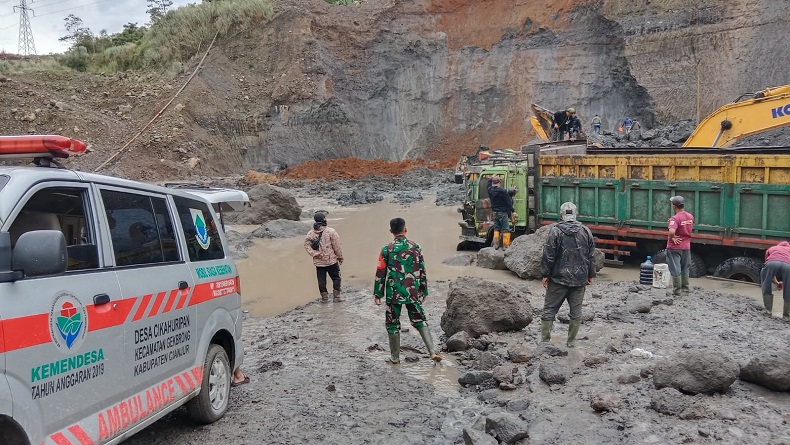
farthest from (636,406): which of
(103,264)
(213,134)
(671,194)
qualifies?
(213,134)

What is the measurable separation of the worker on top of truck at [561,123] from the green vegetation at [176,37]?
28.7 metres

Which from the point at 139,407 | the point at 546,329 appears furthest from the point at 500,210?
the point at 139,407

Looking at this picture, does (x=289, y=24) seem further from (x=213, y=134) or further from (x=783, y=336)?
(x=783, y=336)

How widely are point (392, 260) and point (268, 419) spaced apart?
2.24m

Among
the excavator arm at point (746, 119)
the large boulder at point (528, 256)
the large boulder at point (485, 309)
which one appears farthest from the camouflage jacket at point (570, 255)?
the excavator arm at point (746, 119)

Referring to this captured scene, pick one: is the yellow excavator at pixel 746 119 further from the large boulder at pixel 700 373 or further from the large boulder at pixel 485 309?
the large boulder at pixel 700 373

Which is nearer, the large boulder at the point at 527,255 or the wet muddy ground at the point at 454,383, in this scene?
the wet muddy ground at the point at 454,383

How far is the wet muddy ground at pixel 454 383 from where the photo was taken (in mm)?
4633

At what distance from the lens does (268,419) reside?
201 inches

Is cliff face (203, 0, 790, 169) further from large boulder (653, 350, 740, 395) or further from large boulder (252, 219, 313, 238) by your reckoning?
large boulder (653, 350, 740, 395)

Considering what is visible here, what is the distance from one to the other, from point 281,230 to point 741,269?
1198cm

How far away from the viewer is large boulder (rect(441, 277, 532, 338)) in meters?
7.57

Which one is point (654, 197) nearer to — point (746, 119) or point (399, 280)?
point (746, 119)

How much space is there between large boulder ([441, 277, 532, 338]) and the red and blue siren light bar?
16.7 ft
